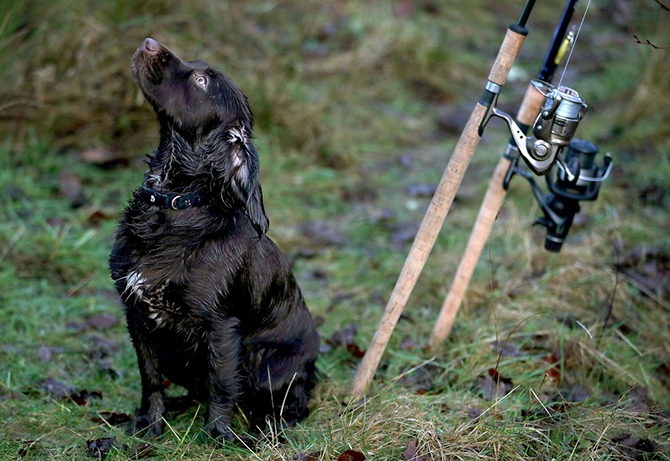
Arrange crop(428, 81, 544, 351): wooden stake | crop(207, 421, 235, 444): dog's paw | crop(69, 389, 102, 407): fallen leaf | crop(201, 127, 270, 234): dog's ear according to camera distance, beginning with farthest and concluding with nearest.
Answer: crop(428, 81, 544, 351): wooden stake
crop(69, 389, 102, 407): fallen leaf
crop(207, 421, 235, 444): dog's paw
crop(201, 127, 270, 234): dog's ear

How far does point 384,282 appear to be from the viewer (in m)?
4.96

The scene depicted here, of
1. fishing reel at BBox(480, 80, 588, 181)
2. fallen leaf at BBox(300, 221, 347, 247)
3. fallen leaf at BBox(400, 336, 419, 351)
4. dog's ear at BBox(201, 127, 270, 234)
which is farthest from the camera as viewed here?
fallen leaf at BBox(300, 221, 347, 247)

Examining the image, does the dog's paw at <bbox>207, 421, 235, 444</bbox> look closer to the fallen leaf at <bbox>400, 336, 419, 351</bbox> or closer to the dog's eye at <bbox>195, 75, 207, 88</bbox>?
the fallen leaf at <bbox>400, 336, 419, 351</bbox>

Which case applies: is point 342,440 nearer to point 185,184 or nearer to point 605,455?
point 605,455

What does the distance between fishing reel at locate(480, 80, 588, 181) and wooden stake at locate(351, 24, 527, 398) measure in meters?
0.11

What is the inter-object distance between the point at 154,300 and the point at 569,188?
209 cm

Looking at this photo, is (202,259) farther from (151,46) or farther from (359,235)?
(359,235)

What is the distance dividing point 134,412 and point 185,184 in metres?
1.11

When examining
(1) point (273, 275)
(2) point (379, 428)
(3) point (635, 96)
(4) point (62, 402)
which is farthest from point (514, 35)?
(3) point (635, 96)

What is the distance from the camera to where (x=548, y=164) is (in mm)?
3133

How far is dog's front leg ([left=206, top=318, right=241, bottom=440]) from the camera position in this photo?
3.13 m

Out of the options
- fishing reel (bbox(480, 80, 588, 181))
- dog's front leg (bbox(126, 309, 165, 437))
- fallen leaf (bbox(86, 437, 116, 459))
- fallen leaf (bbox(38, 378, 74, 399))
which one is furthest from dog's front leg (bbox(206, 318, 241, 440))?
fishing reel (bbox(480, 80, 588, 181))

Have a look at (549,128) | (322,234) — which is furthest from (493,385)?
(322,234)

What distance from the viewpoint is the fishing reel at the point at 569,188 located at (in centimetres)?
367
